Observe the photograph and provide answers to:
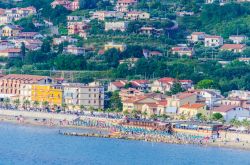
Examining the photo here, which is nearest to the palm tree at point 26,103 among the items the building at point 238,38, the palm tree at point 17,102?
the palm tree at point 17,102

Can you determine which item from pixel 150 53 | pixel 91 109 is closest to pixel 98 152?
pixel 91 109

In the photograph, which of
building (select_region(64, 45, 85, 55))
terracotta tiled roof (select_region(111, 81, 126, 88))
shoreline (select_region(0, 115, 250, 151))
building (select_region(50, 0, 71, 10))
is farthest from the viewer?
building (select_region(50, 0, 71, 10))

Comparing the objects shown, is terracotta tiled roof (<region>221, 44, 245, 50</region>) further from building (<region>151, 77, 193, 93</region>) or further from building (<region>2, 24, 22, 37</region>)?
building (<region>2, 24, 22, 37</region>)

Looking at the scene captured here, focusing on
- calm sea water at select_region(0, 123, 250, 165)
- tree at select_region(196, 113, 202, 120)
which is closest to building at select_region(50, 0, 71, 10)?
tree at select_region(196, 113, 202, 120)

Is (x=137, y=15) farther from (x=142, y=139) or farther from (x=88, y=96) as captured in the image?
(x=142, y=139)

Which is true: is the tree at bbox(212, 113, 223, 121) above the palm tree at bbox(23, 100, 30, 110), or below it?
above

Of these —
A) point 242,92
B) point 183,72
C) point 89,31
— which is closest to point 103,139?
point 242,92

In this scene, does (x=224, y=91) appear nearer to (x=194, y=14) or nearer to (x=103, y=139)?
Answer: (x=103, y=139)
